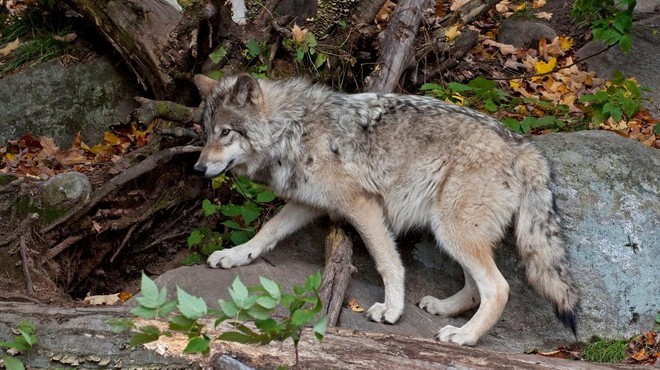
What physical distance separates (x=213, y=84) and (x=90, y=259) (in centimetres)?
168

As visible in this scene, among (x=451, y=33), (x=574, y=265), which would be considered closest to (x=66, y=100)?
(x=451, y=33)

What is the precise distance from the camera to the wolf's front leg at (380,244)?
5.50 metres

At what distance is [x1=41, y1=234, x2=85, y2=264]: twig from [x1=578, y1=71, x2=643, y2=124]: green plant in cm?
459

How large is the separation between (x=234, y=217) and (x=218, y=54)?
1441 millimetres

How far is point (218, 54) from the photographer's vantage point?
6.94m

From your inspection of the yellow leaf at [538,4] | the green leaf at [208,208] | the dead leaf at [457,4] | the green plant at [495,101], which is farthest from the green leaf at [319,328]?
the yellow leaf at [538,4]

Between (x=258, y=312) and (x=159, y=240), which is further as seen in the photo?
(x=159, y=240)

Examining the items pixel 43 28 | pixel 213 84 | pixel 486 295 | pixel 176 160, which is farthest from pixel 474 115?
pixel 43 28

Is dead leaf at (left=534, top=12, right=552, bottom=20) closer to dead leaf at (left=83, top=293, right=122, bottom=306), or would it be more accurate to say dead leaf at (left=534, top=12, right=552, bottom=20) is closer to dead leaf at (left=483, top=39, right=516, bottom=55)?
dead leaf at (left=483, top=39, right=516, bottom=55)

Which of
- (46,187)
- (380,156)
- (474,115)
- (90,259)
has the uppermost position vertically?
(474,115)

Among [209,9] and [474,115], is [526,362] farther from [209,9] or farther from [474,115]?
[209,9]

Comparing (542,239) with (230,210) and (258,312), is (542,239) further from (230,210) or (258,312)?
(258,312)

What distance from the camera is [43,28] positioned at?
8891 millimetres

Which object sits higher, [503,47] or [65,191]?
[503,47]
